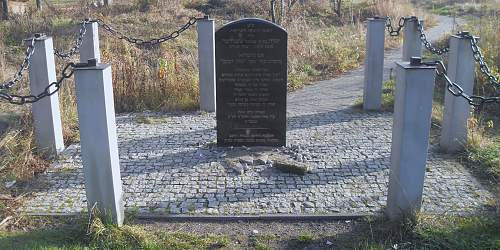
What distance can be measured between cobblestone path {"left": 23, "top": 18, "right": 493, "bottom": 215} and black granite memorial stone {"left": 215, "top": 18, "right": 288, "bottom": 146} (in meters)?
0.28

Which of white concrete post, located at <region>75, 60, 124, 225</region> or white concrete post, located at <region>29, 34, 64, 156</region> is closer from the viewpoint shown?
white concrete post, located at <region>75, 60, 124, 225</region>

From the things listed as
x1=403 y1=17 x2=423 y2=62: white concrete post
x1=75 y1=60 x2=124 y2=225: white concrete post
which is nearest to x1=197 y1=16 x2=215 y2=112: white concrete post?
x1=403 y1=17 x2=423 y2=62: white concrete post

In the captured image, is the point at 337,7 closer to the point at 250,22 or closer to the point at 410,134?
the point at 250,22

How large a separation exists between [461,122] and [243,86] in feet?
8.98

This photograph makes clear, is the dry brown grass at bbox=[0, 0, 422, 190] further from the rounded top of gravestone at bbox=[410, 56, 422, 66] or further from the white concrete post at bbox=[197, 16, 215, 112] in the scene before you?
the rounded top of gravestone at bbox=[410, 56, 422, 66]

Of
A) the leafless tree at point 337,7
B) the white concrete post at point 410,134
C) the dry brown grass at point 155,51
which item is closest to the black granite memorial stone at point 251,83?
the dry brown grass at point 155,51

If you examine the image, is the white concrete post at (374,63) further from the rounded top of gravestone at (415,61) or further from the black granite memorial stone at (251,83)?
the rounded top of gravestone at (415,61)

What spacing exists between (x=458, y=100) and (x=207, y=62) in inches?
153

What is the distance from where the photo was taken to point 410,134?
462 cm

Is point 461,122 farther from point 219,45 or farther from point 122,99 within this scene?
point 122,99

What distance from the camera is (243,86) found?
7000mm

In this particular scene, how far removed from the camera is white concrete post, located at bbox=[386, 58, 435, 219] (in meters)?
4.55

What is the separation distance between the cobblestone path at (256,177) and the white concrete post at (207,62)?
63 centimetres

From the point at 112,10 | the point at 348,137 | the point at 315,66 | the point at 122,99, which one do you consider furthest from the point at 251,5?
the point at 348,137
